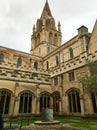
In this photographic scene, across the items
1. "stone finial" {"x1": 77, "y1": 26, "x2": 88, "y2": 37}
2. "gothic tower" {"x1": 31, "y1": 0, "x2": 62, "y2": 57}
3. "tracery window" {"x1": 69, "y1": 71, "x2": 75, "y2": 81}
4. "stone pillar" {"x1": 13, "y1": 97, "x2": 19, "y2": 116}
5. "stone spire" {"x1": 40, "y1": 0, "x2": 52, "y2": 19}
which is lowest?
"stone pillar" {"x1": 13, "y1": 97, "x2": 19, "y2": 116}

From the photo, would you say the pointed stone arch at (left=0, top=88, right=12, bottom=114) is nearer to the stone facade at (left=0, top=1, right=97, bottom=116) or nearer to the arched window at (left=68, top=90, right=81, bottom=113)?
the stone facade at (left=0, top=1, right=97, bottom=116)

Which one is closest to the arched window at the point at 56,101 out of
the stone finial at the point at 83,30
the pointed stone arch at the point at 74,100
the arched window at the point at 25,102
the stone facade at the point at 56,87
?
the stone facade at the point at 56,87

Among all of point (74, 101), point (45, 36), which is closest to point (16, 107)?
point (74, 101)

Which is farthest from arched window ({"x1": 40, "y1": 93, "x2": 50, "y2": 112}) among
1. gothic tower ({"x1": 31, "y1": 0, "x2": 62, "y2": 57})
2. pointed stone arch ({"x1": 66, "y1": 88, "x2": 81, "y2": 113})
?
gothic tower ({"x1": 31, "y1": 0, "x2": 62, "y2": 57})

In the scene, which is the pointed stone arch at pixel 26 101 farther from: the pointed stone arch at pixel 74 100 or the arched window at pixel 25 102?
the pointed stone arch at pixel 74 100

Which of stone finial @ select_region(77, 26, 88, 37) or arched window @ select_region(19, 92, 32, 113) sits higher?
stone finial @ select_region(77, 26, 88, 37)

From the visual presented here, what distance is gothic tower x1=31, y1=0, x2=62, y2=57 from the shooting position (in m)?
43.4

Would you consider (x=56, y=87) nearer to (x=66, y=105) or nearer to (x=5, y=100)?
(x=66, y=105)

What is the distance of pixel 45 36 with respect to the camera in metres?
44.6

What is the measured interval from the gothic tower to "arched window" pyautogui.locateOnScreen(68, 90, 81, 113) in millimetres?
25667

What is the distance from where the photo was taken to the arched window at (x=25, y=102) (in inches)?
680

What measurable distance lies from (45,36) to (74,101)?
105 ft

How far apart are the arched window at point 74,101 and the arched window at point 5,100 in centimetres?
844

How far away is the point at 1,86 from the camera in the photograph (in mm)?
16547
